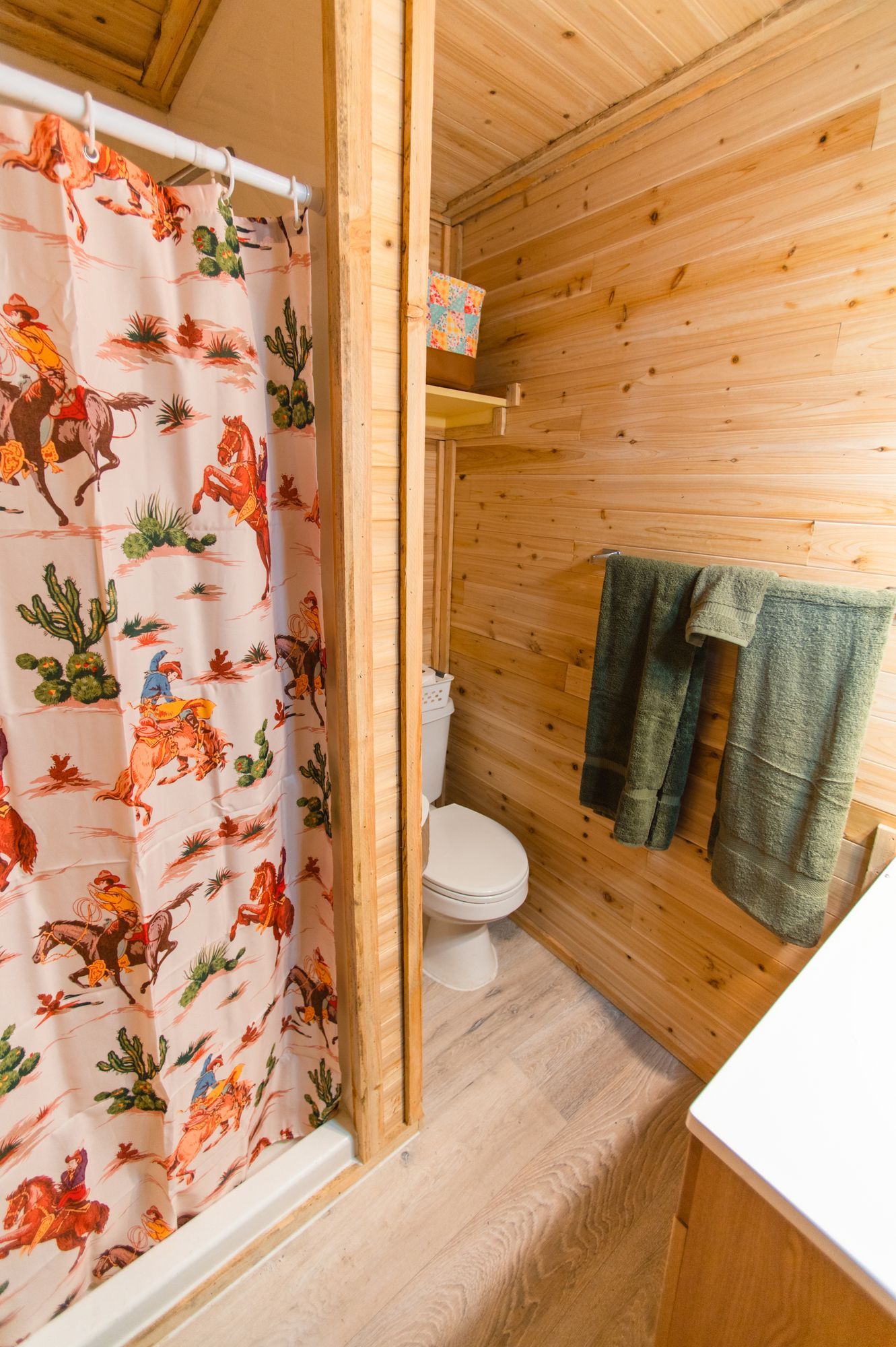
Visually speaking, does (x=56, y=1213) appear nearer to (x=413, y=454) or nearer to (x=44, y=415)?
(x=44, y=415)

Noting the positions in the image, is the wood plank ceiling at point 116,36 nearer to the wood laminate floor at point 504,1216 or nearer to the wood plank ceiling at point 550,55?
the wood plank ceiling at point 550,55

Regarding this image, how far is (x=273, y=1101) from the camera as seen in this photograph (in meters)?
1.31

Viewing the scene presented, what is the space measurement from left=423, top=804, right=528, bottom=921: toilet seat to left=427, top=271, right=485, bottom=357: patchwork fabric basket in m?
1.47

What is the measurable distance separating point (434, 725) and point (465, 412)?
1.06 metres

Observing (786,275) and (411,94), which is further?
(786,275)

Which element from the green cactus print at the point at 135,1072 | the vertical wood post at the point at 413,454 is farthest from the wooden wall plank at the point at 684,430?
the green cactus print at the point at 135,1072

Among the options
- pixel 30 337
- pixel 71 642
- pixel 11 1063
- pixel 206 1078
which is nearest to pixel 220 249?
pixel 30 337

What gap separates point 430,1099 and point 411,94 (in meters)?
2.08

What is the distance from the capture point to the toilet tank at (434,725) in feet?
6.77

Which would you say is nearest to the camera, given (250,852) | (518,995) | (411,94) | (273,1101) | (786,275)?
(411,94)

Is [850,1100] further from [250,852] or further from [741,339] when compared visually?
[741,339]

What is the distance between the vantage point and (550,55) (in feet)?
4.06

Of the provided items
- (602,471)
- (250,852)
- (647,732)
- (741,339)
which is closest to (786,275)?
(741,339)

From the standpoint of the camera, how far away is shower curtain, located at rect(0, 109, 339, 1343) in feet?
2.53
